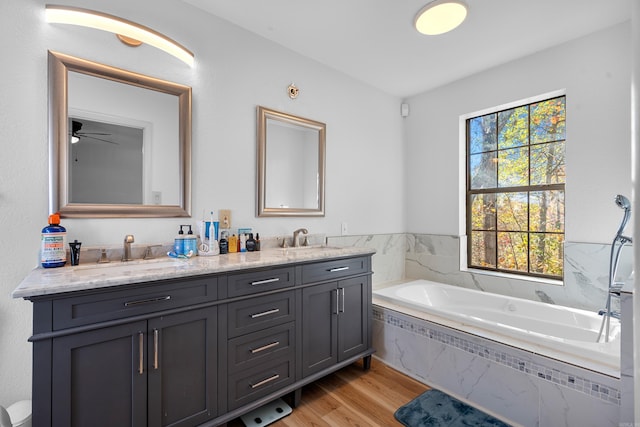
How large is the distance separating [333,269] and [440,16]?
1.83m

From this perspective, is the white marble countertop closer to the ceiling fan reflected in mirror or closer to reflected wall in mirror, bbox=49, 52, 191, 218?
reflected wall in mirror, bbox=49, 52, 191, 218

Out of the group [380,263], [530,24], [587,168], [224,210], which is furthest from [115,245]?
[587,168]

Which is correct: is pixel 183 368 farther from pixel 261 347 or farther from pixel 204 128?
pixel 204 128

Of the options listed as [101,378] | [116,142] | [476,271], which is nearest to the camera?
[101,378]

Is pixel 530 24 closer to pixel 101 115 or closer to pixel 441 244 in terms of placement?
pixel 441 244

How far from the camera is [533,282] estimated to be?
253cm

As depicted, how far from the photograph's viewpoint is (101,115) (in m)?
1.65

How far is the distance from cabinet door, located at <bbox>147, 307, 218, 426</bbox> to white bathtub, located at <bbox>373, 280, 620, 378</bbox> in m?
1.48

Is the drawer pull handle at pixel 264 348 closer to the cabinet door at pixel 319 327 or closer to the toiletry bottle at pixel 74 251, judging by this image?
the cabinet door at pixel 319 327

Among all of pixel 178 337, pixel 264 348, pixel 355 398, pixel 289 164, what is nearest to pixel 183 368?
pixel 178 337

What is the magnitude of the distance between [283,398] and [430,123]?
2.97m

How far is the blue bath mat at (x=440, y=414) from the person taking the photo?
1.71m

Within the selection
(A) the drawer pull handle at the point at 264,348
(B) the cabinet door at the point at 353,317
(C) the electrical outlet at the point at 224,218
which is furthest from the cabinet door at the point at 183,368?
(B) the cabinet door at the point at 353,317

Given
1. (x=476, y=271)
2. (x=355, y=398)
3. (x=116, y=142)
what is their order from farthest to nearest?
(x=476, y=271)
(x=355, y=398)
(x=116, y=142)
